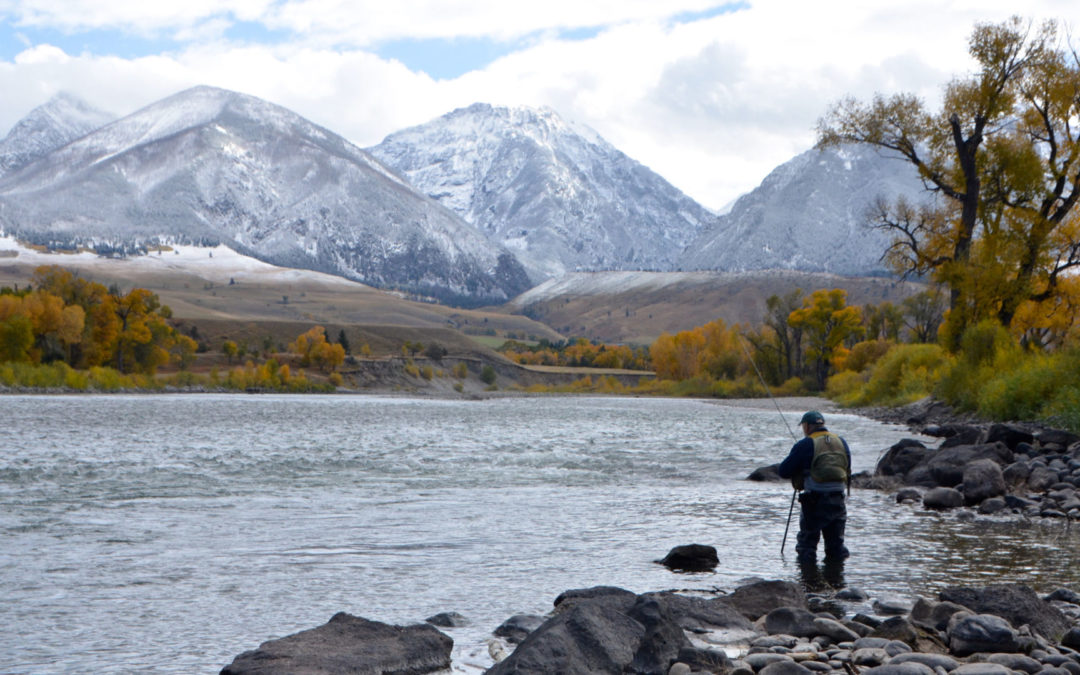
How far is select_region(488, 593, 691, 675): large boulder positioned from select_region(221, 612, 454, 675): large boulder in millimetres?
1193

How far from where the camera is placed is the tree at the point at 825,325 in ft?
337

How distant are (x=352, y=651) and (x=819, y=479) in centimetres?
714

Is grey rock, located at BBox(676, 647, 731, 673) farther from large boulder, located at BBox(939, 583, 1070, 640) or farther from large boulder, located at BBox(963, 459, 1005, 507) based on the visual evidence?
large boulder, located at BBox(963, 459, 1005, 507)

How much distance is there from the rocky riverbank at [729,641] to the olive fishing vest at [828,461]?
8.72ft

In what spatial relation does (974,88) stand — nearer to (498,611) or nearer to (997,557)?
(997,557)

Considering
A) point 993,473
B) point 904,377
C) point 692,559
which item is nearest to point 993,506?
point 993,473

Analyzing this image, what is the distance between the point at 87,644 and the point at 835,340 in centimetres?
9753

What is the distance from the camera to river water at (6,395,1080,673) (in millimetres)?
11625

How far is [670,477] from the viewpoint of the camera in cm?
2862

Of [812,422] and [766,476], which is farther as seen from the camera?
[766,476]

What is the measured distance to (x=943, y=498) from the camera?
65.5ft

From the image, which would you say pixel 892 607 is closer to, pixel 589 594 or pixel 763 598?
pixel 763 598

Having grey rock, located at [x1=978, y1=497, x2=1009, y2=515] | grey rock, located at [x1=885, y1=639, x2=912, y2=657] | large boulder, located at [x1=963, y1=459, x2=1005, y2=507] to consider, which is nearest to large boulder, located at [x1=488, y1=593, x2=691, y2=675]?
grey rock, located at [x1=885, y1=639, x2=912, y2=657]

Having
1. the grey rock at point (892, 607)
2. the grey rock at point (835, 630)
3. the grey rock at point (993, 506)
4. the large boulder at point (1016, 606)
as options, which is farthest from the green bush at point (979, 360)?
the grey rock at point (835, 630)
